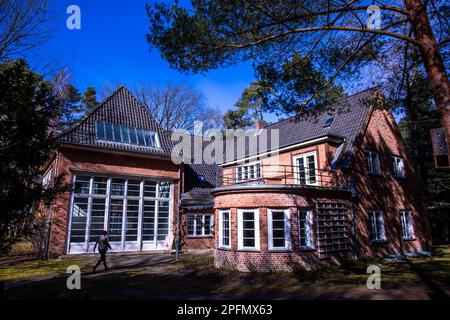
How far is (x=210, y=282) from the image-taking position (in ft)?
34.6

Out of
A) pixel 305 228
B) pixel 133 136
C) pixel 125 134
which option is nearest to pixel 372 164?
pixel 305 228

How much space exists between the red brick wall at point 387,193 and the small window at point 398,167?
0.34 m

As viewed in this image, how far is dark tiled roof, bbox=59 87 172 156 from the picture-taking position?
17516 mm

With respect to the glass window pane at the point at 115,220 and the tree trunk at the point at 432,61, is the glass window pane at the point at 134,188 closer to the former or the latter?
the glass window pane at the point at 115,220

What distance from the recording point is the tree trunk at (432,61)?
23.2ft

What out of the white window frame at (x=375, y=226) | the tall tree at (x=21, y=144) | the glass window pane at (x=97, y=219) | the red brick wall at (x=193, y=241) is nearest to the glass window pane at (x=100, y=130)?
the glass window pane at (x=97, y=219)

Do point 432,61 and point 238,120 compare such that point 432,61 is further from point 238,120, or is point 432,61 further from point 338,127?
point 238,120

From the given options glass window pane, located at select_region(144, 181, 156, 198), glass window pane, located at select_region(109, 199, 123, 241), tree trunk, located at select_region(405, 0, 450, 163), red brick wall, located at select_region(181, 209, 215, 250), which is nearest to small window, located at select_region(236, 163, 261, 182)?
red brick wall, located at select_region(181, 209, 215, 250)

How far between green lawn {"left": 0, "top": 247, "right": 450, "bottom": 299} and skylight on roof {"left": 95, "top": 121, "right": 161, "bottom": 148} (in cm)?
763

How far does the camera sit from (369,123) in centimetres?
1777

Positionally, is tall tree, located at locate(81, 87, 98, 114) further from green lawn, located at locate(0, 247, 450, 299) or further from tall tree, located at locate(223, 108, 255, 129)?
green lawn, located at locate(0, 247, 450, 299)

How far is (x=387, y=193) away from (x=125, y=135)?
16750 millimetres
